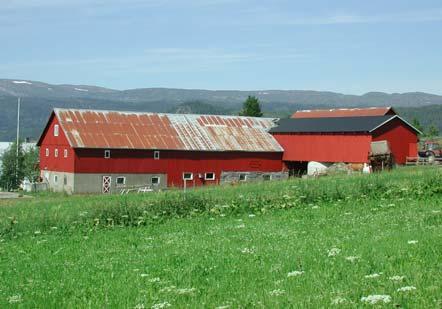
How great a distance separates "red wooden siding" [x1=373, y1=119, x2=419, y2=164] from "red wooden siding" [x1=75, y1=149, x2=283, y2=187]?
1131 centimetres

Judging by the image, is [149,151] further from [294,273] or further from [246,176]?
[294,273]

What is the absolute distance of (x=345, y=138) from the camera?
5950 cm

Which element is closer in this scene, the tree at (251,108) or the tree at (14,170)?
the tree at (14,170)

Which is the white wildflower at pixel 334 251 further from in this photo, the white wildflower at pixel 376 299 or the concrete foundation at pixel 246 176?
the concrete foundation at pixel 246 176

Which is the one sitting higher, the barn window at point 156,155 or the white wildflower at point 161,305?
the barn window at point 156,155

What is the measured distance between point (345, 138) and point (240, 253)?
4898 cm

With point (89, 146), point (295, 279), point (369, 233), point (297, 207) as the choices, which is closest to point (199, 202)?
point (297, 207)

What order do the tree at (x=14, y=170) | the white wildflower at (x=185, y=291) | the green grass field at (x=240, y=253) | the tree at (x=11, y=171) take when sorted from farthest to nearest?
the tree at (x=11, y=171) < the tree at (x=14, y=170) < the white wildflower at (x=185, y=291) < the green grass field at (x=240, y=253)

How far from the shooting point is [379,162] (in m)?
58.2

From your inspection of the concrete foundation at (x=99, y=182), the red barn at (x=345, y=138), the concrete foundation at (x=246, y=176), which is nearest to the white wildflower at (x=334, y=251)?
the red barn at (x=345, y=138)

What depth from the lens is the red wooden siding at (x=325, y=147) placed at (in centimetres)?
5825

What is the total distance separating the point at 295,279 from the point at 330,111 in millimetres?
60958

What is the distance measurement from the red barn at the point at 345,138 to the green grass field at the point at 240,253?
37.5 metres

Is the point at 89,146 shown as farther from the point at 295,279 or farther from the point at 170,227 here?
the point at 295,279
